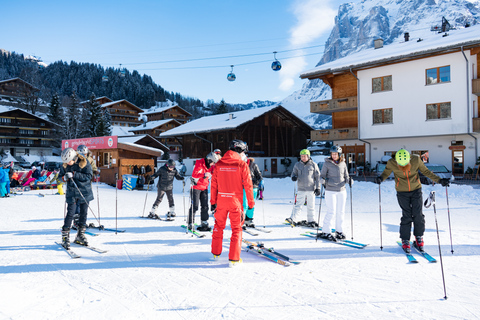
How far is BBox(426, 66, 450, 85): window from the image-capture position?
21.7 metres

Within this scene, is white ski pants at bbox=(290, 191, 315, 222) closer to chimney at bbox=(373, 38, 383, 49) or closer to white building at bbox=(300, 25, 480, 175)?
white building at bbox=(300, 25, 480, 175)

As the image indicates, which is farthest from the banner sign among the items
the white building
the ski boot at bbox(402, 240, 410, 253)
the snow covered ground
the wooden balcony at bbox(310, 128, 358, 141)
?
the ski boot at bbox(402, 240, 410, 253)

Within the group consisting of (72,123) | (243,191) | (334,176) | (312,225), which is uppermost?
(72,123)

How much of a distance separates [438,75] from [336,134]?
8375 millimetres

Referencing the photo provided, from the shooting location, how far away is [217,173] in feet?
16.0

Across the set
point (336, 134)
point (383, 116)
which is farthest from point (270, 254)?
point (336, 134)

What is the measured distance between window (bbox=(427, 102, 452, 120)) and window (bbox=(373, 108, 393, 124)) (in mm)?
2604

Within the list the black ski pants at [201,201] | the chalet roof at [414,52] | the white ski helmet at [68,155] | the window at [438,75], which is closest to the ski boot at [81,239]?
the white ski helmet at [68,155]

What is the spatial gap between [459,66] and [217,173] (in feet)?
74.8

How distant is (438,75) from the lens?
2194cm

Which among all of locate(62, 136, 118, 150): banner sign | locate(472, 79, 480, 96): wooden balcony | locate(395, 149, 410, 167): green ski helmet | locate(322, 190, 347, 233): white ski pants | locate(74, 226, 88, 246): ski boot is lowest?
locate(74, 226, 88, 246): ski boot

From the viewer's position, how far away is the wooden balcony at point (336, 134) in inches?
1025

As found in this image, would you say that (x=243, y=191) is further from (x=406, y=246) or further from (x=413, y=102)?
(x=413, y=102)

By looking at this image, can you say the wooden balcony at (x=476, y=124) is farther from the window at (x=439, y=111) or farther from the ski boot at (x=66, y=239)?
the ski boot at (x=66, y=239)
